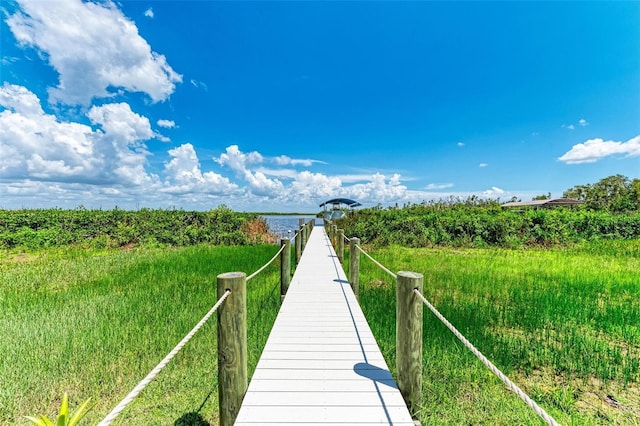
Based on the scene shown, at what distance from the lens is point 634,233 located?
1688 cm

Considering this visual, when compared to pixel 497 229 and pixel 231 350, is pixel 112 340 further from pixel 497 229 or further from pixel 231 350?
pixel 497 229

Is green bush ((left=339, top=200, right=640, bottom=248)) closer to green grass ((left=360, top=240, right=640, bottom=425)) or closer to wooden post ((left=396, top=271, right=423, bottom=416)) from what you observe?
green grass ((left=360, top=240, right=640, bottom=425))

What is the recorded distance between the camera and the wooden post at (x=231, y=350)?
7.58 ft

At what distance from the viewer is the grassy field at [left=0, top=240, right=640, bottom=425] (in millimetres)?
2930

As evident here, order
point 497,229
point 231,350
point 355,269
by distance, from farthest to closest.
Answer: point 497,229 < point 355,269 < point 231,350

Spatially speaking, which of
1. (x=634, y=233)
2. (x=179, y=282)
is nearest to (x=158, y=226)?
(x=179, y=282)

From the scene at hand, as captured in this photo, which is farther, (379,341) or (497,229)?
(497,229)

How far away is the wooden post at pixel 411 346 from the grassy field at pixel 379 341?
0.29m

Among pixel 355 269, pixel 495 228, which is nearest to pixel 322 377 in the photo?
pixel 355 269

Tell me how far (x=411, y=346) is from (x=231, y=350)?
5.23 ft

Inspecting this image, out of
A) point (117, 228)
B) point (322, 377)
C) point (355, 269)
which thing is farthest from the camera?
point (117, 228)

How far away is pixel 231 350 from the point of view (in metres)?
2.32

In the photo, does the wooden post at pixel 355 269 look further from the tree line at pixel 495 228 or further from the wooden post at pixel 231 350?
the tree line at pixel 495 228

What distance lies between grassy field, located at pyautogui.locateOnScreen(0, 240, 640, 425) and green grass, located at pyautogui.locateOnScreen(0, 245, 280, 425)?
0.7 inches
